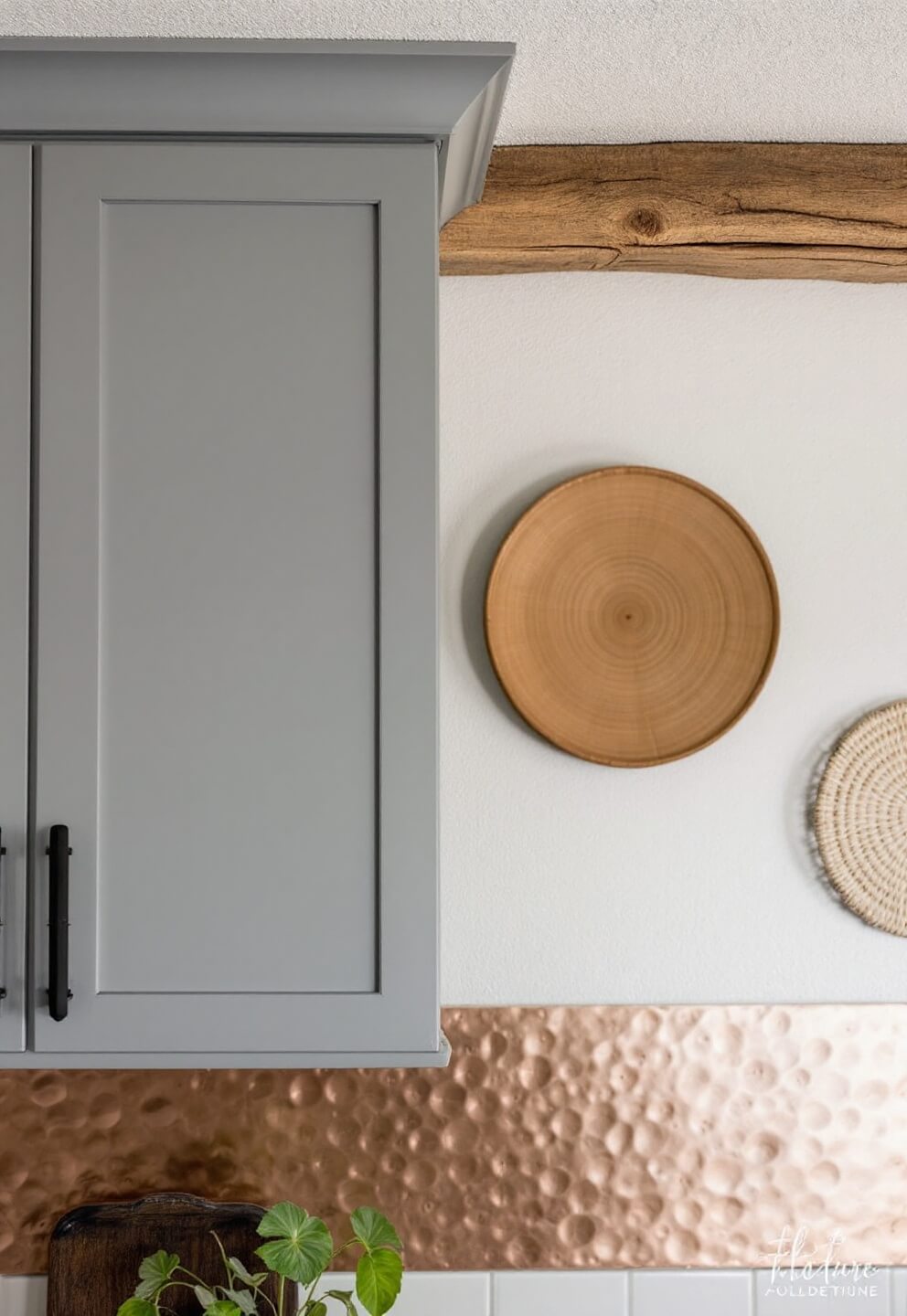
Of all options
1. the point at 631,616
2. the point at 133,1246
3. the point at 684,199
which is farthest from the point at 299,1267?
the point at 684,199

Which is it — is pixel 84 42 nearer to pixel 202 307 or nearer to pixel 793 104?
pixel 202 307

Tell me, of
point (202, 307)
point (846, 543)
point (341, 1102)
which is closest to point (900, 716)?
point (846, 543)

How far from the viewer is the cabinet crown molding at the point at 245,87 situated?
122cm

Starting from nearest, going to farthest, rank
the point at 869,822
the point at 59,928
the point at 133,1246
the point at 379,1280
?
the point at 59,928, the point at 379,1280, the point at 133,1246, the point at 869,822

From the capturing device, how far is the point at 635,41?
53.3 inches

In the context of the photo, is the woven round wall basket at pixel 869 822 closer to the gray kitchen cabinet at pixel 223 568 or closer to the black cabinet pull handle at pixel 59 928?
the gray kitchen cabinet at pixel 223 568

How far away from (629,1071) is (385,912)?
597 mm

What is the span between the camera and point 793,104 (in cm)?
151

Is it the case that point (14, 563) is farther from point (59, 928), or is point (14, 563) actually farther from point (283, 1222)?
point (283, 1222)

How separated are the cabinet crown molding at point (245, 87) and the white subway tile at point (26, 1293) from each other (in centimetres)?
146

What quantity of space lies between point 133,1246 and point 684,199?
1.62 meters

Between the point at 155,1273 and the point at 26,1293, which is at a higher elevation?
the point at 155,1273

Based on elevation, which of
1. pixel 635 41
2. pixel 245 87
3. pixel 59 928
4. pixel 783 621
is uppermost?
pixel 635 41

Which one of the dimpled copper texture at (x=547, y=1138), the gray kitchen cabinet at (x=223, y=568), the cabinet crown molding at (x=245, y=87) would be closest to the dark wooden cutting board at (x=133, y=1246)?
the dimpled copper texture at (x=547, y=1138)
